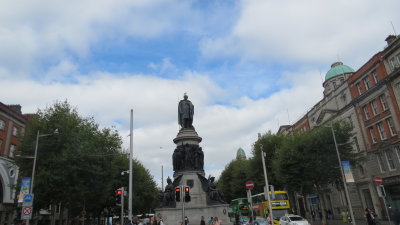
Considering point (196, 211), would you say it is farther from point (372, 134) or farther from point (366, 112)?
point (366, 112)

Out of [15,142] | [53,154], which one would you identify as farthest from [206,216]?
[15,142]

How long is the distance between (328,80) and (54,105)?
4881 cm

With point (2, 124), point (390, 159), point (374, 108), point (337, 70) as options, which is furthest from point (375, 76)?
point (2, 124)

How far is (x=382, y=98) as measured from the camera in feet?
129

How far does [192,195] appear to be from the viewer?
26969 millimetres

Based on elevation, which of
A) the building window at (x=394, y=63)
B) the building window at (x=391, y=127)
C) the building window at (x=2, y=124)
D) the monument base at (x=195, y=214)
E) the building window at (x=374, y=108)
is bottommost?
the monument base at (x=195, y=214)

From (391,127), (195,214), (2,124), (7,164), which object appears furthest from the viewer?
(2,124)

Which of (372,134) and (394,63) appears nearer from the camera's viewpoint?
(394,63)

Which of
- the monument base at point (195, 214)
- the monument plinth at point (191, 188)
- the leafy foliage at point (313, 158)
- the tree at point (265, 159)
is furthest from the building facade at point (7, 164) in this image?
the tree at point (265, 159)

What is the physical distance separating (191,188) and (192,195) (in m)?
0.63

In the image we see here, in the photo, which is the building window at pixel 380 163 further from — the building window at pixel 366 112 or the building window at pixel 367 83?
the building window at pixel 367 83

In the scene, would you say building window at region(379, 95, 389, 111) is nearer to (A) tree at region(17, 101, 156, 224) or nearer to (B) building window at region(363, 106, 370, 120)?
(B) building window at region(363, 106, 370, 120)

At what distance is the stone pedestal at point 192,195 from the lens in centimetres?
2577

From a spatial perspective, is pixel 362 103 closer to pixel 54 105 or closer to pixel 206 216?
pixel 206 216
